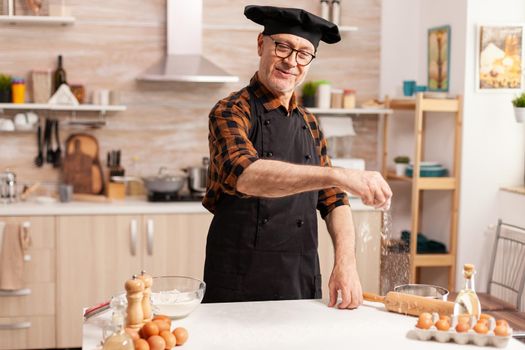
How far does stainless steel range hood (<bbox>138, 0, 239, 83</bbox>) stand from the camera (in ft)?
14.8

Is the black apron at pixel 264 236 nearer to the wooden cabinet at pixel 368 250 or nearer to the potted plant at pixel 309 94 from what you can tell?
the wooden cabinet at pixel 368 250

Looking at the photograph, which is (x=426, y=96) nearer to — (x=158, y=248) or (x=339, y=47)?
Answer: (x=339, y=47)

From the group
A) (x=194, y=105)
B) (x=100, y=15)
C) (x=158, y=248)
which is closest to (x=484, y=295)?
(x=158, y=248)

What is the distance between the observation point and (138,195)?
4785mm

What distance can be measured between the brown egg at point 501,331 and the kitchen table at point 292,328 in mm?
49

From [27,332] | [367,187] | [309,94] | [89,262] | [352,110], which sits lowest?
[27,332]

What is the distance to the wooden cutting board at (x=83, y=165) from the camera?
15.4ft

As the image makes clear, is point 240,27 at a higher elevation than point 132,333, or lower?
higher

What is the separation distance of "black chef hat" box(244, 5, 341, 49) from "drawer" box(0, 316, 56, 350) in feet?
8.79

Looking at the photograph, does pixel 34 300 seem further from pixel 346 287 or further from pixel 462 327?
pixel 462 327

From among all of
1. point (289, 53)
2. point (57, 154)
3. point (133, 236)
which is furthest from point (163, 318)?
point (57, 154)

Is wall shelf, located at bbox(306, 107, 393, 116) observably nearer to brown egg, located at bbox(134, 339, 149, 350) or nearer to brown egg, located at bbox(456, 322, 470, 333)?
brown egg, located at bbox(456, 322, 470, 333)

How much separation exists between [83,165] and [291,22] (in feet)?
9.19

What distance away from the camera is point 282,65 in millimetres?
2287
